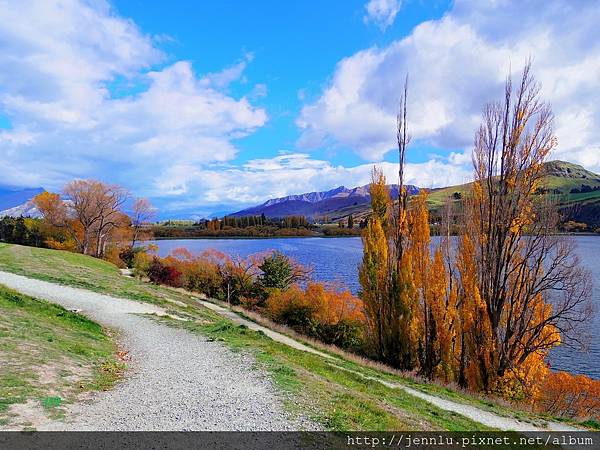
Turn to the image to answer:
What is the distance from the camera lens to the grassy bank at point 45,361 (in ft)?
21.1

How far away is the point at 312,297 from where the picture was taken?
109ft

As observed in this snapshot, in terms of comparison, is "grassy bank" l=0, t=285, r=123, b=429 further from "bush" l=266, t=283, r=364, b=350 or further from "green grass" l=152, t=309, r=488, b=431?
"bush" l=266, t=283, r=364, b=350

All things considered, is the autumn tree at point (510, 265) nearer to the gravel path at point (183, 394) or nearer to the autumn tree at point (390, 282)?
the autumn tree at point (390, 282)

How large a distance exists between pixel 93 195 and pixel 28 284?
34.9 meters

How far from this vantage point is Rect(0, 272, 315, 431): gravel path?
6.59m

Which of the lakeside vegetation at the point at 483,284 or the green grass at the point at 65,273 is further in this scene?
the green grass at the point at 65,273

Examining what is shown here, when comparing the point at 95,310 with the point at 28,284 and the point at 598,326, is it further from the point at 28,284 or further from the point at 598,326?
the point at 598,326

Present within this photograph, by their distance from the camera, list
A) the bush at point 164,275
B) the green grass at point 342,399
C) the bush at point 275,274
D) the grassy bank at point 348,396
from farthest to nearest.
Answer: the bush at point 164,275 → the bush at point 275,274 → the grassy bank at point 348,396 → the green grass at point 342,399

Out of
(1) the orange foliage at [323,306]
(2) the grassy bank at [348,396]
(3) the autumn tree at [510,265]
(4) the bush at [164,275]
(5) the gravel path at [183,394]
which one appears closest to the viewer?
(5) the gravel path at [183,394]

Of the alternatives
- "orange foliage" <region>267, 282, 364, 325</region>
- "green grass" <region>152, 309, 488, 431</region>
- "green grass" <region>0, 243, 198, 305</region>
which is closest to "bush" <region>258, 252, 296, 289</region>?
"orange foliage" <region>267, 282, 364, 325</region>

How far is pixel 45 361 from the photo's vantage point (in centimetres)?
871

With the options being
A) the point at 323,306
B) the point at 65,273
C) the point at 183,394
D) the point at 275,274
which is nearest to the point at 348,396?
the point at 183,394

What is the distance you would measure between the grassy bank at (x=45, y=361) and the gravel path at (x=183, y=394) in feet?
1.53

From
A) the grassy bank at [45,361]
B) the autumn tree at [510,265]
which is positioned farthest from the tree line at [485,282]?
the grassy bank at [45,361]
